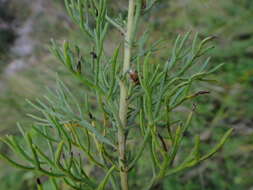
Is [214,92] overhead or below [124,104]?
below

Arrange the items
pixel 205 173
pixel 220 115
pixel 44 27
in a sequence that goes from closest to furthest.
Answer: pixel 220 115 < pixel 205 173 < pixel 44 27

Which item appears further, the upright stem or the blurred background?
the blurred background

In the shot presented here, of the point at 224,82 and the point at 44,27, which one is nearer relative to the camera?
the point at 224,82

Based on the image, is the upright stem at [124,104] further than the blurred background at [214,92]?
No

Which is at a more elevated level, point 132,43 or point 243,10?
point 132,43

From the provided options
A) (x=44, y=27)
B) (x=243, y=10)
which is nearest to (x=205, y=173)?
(x=243, y=10)

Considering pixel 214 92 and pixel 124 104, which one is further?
pixel 214 92

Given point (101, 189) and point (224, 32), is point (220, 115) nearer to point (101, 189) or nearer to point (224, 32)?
point (224, 32)

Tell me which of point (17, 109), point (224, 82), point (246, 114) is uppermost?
point (17, 109)

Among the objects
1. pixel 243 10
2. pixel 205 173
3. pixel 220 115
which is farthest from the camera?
pixel 243 10
